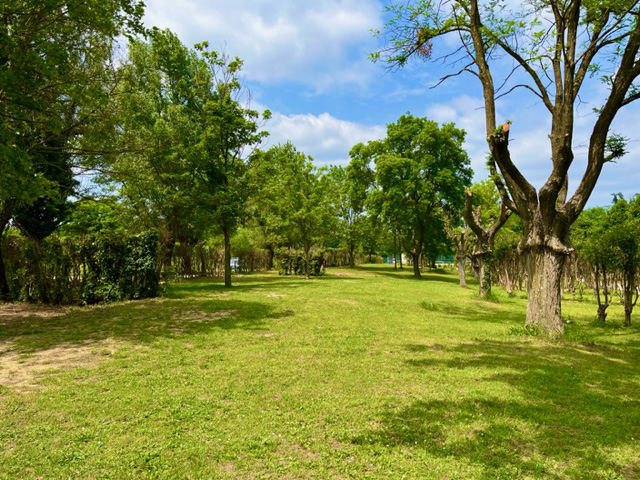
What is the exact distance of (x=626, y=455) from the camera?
3.48m

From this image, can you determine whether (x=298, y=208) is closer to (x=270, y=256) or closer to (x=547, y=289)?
(x=270, y=256)

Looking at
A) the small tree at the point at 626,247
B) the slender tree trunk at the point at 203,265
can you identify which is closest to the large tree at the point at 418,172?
the slender tree trunk at the point at 203,265

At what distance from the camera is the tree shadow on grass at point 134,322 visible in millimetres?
7719

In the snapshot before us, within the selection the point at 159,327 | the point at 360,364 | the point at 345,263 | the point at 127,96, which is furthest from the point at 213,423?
the point at 345,263

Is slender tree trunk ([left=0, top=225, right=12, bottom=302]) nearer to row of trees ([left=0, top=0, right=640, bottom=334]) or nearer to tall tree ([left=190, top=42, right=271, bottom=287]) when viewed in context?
row of trees ([left=0, top=0, right=640, bottom=334])

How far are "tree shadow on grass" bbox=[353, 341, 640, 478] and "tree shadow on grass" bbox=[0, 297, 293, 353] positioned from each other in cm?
563

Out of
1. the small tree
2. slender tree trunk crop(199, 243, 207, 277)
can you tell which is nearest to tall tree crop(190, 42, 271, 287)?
slender tree trunk crop(199, 243, 207, 277)

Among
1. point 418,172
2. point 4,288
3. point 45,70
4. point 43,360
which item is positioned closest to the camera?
point 43,360

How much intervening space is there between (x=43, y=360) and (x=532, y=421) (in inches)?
311

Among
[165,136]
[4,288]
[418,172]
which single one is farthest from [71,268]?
[418,172]

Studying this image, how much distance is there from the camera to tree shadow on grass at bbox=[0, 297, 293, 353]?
7.72m

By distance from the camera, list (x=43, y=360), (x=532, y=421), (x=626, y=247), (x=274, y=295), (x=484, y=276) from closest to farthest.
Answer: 1. (x=532, y=421)
2. (x=43, y=360)
3. (x=626, y=247)
4. (x=274, y=295)
5. (x=484, y=276)

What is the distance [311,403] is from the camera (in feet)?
15.0

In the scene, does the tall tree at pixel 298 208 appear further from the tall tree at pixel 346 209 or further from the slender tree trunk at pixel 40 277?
the slender tree trunk at pixel 40 277
